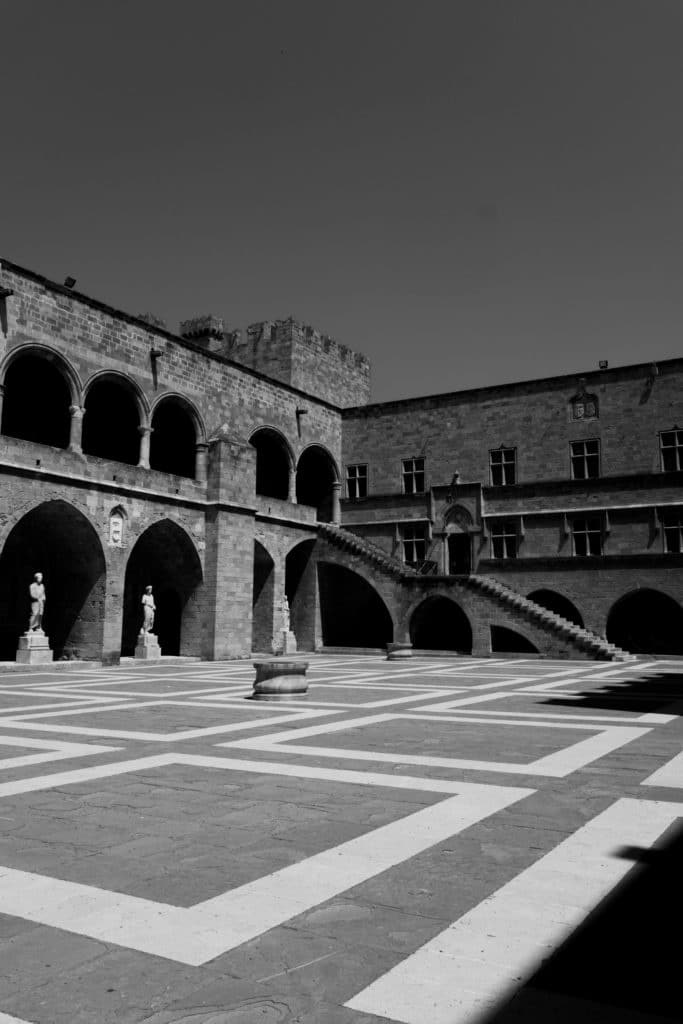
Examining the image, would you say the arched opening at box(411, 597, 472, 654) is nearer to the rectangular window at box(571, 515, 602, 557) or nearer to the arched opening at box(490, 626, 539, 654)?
the arched opening at box(490, 626, 539, 654)

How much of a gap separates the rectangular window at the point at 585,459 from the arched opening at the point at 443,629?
23.1 feet

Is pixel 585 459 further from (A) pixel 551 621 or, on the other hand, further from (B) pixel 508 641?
(B) pixel 508 641

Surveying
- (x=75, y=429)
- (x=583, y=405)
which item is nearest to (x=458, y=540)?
(x=583, y=405)

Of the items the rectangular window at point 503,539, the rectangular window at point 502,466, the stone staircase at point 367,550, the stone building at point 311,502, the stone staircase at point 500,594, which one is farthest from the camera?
the rectangular window at point 502,466

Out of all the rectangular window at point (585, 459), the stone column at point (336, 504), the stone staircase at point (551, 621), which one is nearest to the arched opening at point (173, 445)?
the stone column at point (336, 504)

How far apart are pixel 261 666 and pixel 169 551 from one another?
48.3 feet

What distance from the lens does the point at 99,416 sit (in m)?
29.9

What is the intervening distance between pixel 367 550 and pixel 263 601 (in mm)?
4409

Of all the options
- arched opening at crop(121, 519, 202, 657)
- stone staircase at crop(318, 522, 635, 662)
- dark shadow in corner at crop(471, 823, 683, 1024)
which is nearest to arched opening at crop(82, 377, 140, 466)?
arched opening at crop(121, 519, 202, 657)

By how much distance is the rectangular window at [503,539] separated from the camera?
32.0 m

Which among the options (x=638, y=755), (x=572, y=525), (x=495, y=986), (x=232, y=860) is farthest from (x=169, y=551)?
(x=495, y=986)

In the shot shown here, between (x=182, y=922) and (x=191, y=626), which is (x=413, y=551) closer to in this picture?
(x=191, y=626)

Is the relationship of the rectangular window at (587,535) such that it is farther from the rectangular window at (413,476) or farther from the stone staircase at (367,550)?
the rectangular window at (413,476)

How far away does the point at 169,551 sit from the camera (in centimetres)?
2775
